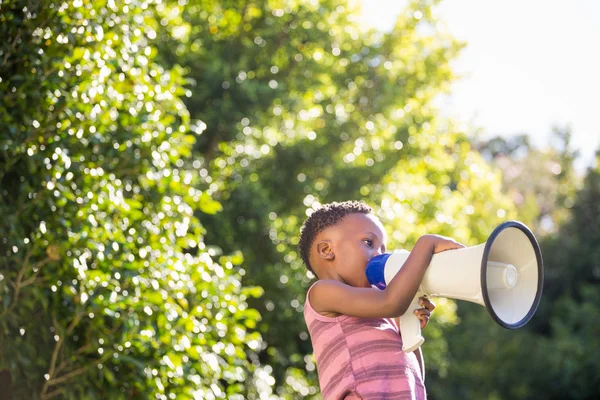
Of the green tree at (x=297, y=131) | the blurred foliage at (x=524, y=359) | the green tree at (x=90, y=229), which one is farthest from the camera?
the blurred foliage at (x=524, y=359)

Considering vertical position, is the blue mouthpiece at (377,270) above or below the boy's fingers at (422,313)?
above

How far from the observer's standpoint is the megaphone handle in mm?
2584

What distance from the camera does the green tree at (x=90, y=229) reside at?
4.31m

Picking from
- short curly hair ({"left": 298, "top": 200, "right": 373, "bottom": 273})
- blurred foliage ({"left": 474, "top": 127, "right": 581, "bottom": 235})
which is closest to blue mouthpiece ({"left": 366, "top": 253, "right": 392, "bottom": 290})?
short curly hair ({"left": 298, "top": 200, "right": 373, "bottom": 273})

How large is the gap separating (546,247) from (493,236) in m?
15.8

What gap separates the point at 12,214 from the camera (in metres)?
4.29

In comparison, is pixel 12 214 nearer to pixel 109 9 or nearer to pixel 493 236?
pixel 109 9

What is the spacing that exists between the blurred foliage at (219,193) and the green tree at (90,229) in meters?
0.01

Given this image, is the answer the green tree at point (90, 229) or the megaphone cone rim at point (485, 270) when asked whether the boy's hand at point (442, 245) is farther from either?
the green tree at point (90, 229)

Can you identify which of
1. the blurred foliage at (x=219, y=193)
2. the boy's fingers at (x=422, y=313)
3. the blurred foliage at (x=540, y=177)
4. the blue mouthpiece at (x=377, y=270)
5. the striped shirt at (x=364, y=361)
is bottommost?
the striped shirt at (x=364, y=361)

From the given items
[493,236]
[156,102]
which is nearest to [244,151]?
[156,102]

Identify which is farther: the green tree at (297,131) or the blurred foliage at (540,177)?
the blurred foliage at (540,177)

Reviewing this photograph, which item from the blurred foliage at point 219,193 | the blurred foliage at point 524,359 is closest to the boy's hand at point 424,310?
the blurred foliage at point 219,193

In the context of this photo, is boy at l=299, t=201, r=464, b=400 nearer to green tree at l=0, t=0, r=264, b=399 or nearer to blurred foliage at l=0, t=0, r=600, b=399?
blurred foliage at l=0, t=0, r=600, b=399
